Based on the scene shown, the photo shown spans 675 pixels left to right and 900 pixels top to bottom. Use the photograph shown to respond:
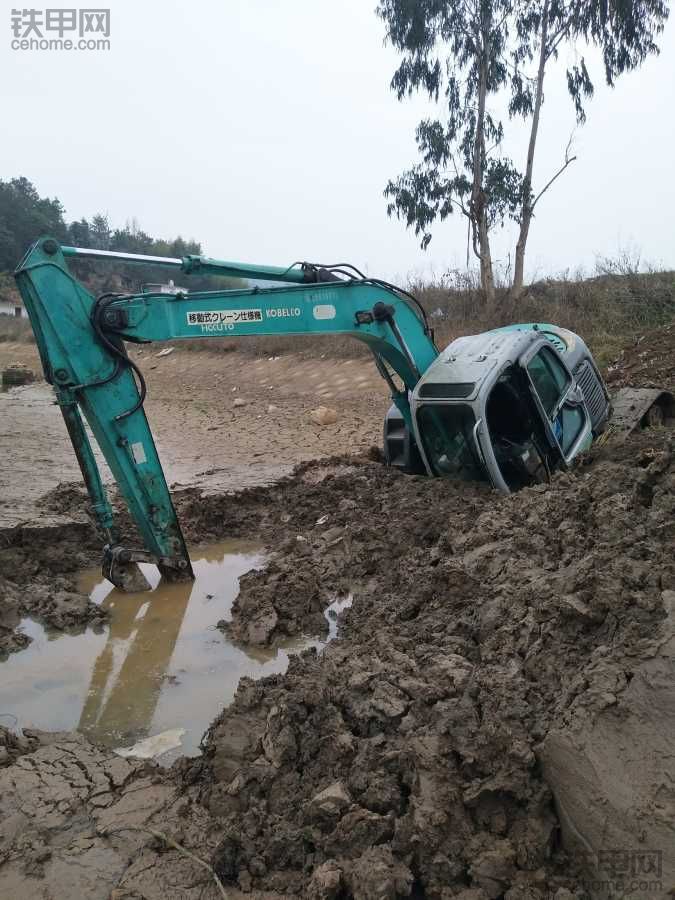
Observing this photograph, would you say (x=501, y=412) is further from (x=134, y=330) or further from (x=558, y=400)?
(x=134, y=330)

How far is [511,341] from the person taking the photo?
262 inches

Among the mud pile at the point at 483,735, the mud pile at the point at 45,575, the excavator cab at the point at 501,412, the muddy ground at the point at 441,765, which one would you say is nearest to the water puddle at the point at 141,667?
the mud pile at the point at 45,575

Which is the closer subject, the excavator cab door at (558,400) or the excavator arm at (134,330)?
the excavator arm at (134,330)

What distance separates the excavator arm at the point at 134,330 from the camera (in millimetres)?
5082

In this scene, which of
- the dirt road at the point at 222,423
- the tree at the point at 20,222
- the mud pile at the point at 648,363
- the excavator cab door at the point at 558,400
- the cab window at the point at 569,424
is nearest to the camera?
the excavator cab door at the point at 558,400

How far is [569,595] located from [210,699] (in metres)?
2.18

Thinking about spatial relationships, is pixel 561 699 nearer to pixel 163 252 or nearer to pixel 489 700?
pixel 489 700

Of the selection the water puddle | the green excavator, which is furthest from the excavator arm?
the water puddle

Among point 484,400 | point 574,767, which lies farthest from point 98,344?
point 574,767

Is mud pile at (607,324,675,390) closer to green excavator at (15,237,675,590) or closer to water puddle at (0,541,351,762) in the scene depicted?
green excavator at (15,237,675,590)

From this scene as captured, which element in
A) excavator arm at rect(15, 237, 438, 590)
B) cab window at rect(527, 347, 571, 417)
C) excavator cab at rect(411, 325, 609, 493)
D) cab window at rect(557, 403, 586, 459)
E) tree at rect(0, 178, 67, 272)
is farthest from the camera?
tree at rect(0, 178, 67, 272)

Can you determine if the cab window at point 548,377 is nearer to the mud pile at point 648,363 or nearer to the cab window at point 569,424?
the cab window at point 569,424

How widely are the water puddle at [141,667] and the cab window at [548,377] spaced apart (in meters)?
2.79

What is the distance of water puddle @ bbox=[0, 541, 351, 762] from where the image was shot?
160 inches
